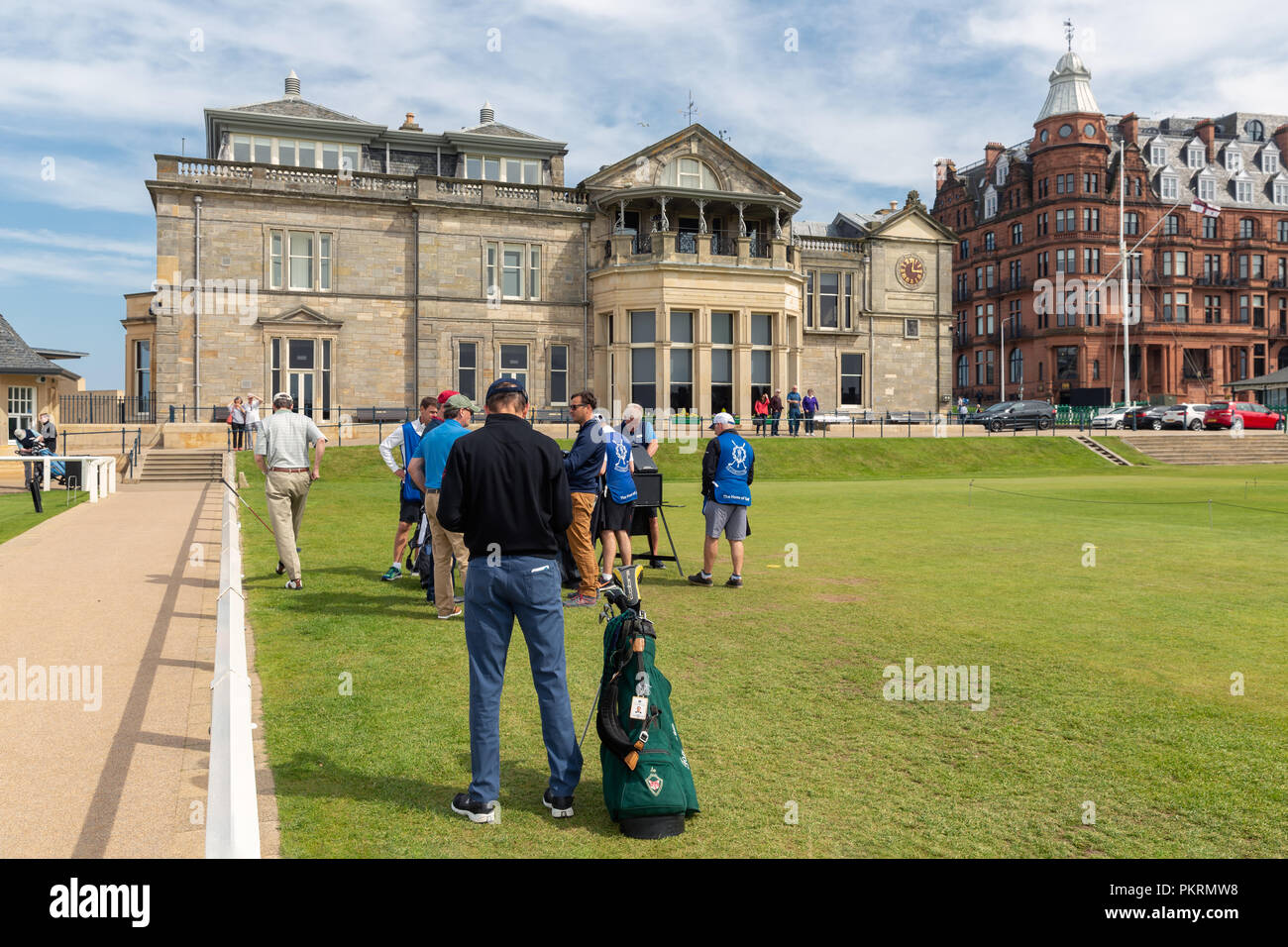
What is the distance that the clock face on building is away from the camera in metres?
50.5

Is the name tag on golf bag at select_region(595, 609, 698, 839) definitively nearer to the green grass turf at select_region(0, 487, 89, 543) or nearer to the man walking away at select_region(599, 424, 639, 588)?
the man walking away at select_region(599, 424, 639, 588)

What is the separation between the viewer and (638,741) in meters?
4.82

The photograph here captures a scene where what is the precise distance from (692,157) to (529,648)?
42.6 m

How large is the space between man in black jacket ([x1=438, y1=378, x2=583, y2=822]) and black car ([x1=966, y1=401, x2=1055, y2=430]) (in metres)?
44.6

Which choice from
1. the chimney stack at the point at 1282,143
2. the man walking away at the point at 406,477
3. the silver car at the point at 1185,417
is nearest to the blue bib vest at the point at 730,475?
the man walking away at the point at 406,477

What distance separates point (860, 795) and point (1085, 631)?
4.83m

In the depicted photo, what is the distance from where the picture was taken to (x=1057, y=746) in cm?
580

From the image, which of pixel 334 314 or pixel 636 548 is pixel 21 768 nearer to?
pixel 636 548

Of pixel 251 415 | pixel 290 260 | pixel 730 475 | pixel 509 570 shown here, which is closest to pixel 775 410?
pixel 251 415

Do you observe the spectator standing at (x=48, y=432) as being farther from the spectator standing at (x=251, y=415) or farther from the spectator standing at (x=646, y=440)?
the spectator standing at (x=646, y=440)

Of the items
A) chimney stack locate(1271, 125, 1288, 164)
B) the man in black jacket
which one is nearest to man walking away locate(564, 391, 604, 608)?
the man in black jacket

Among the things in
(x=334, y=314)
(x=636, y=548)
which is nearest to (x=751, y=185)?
(x=334, y=314)

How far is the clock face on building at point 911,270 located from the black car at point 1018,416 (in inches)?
305

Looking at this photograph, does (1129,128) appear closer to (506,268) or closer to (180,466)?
(506,268)
